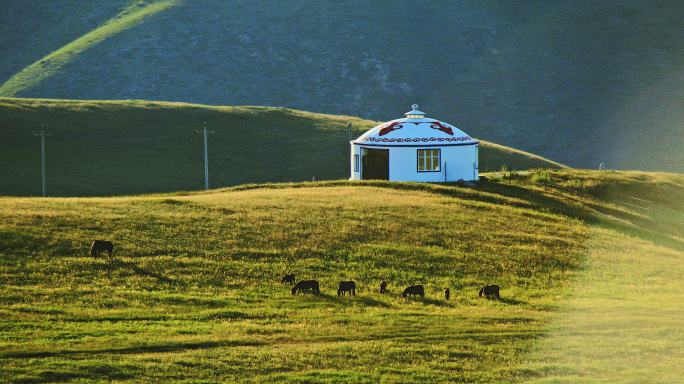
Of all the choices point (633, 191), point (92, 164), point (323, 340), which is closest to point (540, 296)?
point (323, 340)

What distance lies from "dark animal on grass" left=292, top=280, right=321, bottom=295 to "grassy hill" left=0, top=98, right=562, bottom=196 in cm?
6558

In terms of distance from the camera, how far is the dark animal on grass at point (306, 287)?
121 feet

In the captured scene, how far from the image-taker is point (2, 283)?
3616cm

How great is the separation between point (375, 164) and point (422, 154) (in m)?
4.20

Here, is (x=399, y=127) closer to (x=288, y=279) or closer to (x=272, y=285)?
(x=288, y=279)

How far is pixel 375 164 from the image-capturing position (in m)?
74.0

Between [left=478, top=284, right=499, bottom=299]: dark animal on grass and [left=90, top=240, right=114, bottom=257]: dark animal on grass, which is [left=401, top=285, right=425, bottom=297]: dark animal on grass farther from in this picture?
[left=90, top=240, right=114, bottom=257]: dark animal on grass

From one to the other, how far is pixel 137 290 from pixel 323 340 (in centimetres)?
913

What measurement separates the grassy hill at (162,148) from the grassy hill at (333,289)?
48.0 meters

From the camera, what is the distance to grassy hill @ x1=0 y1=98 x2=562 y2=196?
107 meters

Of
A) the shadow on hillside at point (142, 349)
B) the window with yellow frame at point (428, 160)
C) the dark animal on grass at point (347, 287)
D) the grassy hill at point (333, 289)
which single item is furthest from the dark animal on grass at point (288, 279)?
the window with yellow frame at point (428, 160)

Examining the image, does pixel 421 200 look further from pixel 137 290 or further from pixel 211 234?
pixel 137 290

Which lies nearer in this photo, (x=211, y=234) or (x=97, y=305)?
(x=97, y=305)

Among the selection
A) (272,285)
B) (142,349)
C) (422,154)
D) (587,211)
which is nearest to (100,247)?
(272,285)
